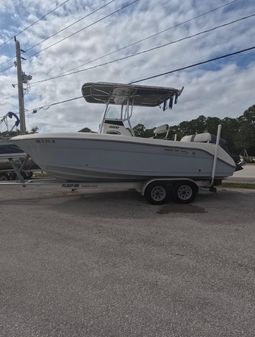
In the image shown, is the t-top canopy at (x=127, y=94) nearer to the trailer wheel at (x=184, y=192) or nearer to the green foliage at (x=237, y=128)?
the trailer wheel at (x=184, y=192)

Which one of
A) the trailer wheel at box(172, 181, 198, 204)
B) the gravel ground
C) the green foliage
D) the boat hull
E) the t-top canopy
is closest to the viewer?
the gravel ground

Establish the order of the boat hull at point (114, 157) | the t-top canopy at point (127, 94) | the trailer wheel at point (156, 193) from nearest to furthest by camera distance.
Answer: the boat hull at point (114, 157) → the trailer wheel at point (156, 193) → the t-top canopy at point (127, 94)

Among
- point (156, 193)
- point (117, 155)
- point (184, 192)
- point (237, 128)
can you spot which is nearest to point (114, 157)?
point (117, 155)

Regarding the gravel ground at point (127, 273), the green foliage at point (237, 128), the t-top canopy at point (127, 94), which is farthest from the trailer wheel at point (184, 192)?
the green foliage at point (237, 128)

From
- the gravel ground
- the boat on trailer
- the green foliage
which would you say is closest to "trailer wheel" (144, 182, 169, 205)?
the boat on trailer

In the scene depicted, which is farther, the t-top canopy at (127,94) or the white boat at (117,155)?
the t-top canopy at (127,94)

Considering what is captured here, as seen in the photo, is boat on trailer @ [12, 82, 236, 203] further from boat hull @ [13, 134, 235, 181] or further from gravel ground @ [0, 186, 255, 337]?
gravel ground @ [0, 186, 255, 337]

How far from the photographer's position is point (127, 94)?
10.4 meters

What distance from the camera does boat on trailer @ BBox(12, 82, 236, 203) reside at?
875 centimetres

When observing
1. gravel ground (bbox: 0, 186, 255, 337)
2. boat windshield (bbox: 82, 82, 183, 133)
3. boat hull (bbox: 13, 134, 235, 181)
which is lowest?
gravel ground (bbox: 0, 186, 255, 337)

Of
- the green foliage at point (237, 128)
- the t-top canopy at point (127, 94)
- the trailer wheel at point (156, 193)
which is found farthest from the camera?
the green foliage at point (237, 128)

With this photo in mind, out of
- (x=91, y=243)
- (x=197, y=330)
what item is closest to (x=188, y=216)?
(x=91, y=243)

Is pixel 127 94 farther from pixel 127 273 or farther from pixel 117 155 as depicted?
pixel 127 273

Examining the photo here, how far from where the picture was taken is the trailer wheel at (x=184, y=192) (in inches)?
372
